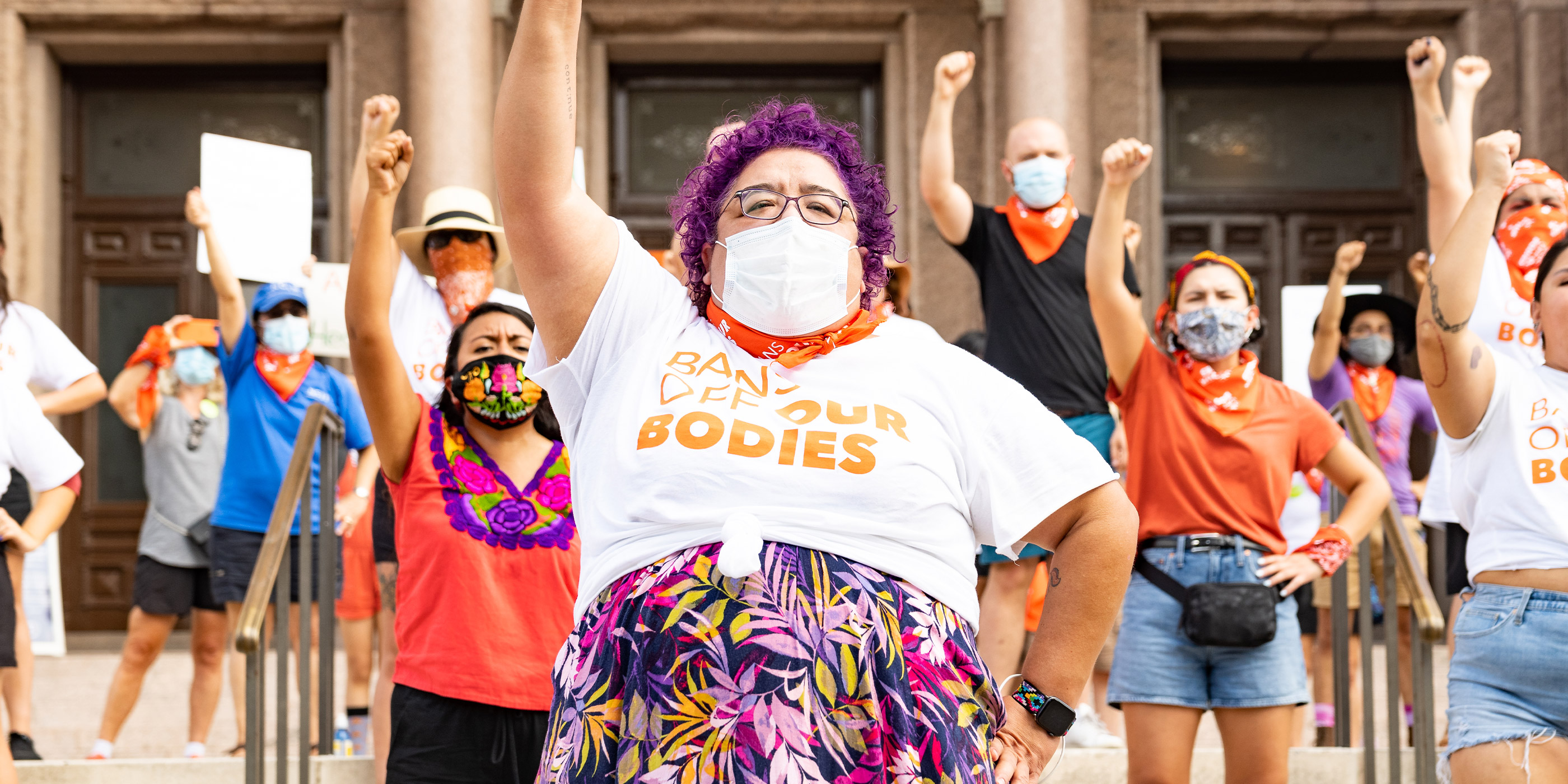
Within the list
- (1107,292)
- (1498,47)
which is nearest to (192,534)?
(1107,292)

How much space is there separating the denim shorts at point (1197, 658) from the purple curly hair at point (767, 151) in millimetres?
1816

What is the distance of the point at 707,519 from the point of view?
2.06 m

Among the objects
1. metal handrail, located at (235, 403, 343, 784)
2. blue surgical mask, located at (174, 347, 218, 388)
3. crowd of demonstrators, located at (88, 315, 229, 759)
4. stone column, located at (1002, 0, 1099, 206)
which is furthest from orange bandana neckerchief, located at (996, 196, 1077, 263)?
blue surgical mask, located at (174, 347, 218, 388)

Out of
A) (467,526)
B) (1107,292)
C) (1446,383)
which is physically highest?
(1107,292)

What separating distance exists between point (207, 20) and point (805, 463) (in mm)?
9421

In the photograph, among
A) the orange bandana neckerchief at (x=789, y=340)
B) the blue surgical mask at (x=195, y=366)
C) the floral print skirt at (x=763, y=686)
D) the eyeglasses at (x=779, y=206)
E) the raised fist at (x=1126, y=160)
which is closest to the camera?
the floral print skirt at (x=763, y=686)

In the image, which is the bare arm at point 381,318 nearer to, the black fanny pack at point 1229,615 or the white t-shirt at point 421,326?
the white t-shirt at point 421,326

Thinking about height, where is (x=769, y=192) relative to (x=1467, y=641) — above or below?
above

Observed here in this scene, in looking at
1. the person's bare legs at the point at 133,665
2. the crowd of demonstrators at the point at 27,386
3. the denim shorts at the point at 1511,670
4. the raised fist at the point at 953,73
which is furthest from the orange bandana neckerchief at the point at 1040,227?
the person's bare legs at the point at 133,665

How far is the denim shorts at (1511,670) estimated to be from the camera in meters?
3.42

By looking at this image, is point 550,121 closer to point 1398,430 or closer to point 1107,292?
point 1107,292

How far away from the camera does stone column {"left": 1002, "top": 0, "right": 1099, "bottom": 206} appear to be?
9383 mm

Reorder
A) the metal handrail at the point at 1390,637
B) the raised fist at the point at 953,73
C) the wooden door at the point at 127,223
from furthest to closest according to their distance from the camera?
the wooden door at the point at 127,223 → the raised fist at the point at 953,73 → the metal handrail at the point at 1390,637

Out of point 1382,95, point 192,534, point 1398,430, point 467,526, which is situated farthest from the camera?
point 1382,95
